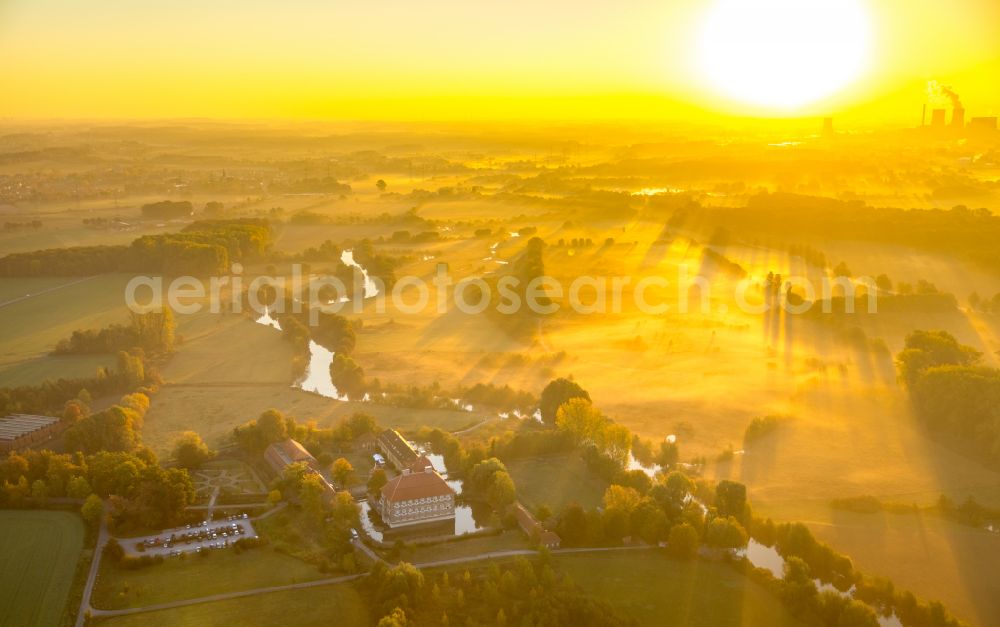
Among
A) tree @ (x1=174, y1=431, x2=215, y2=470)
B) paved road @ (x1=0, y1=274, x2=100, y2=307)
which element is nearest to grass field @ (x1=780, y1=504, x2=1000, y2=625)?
tree @ (x1=174, y1=431, x2=215, y2=470)

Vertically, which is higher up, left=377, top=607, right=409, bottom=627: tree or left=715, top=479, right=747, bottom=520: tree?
left=715, top=479, right=747, bottom=520: tree


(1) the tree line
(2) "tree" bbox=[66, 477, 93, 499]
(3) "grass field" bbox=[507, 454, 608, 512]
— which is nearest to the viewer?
(2) "tree" bbox=[66, 477, 93, 499]

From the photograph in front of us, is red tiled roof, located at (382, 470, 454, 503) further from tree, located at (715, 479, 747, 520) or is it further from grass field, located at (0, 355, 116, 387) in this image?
grass field, located at (0, 355, 116, 387)

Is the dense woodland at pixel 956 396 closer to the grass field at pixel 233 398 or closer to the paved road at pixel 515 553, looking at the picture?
the paved road at pixel 515 553

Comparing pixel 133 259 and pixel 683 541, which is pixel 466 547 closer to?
pixel 683 541

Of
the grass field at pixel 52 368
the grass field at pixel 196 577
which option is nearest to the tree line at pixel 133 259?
the grass field at pixel 52 368

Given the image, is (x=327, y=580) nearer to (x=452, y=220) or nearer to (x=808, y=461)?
(x=808, y=461)
